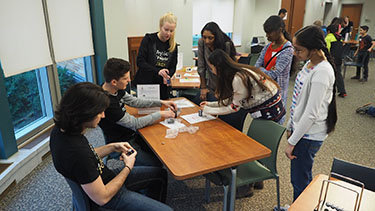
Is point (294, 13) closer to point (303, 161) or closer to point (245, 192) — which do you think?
point (245, 192)

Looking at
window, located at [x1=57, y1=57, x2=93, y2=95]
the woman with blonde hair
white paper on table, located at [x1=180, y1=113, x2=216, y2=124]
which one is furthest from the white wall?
white paper on table, located at [x1=180, y1=113, x2=216, y2=124]

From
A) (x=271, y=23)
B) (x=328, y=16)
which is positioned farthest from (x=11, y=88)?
(x=328, y=16)

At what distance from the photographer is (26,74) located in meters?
3.06

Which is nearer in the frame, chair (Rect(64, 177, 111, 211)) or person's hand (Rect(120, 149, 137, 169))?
chair (Rect(64, 177, 111, 211))

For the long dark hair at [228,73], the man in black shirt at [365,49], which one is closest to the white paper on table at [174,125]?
the long dark hair at [228,73]

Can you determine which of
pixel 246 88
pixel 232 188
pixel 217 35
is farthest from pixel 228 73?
pixel 232 188

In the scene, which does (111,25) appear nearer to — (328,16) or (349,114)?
(349,114)

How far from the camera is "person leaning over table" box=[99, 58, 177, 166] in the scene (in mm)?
1895

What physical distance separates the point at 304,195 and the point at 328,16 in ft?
43.1

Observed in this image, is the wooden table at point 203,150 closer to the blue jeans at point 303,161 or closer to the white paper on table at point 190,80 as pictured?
the blue jeans at point 303,161

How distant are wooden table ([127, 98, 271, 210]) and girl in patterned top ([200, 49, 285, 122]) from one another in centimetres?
26

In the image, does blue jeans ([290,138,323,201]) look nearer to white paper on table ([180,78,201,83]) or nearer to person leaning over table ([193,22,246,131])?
person leaning over table ([193,22,246,131])

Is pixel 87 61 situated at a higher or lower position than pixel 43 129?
higher

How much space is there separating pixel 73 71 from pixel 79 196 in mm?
3081
